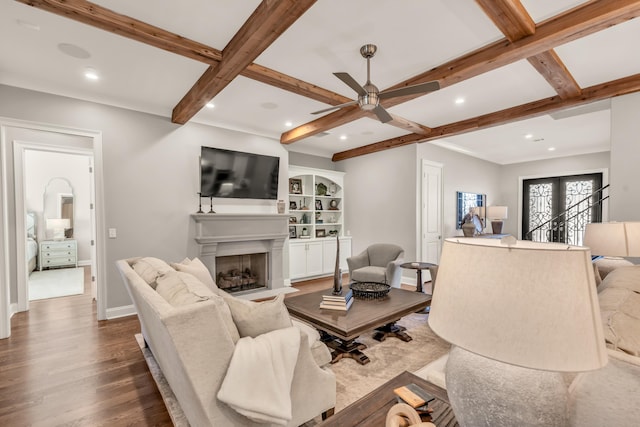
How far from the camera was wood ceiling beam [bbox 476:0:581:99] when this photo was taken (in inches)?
78.4

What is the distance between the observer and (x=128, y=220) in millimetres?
3939

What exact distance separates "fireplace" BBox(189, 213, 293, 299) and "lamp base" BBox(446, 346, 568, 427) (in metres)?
4.16

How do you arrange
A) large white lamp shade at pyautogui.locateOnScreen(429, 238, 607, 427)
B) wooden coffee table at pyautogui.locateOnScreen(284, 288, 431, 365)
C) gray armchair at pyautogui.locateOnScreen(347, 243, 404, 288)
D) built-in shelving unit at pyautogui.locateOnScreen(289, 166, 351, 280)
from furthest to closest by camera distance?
built-in shelving unit at pyautogui.locateOnScreen(289, 166, 351, 280) < gray armchair at pyautogui.locateOnScreen(347, 243, 404, 288) < wooden coffee table at pyautogui.locateOnScreen(284, 288, 431, 365) < large white lamp shade at pyautogui.locateOnScreen(429, 238, 607, 427)

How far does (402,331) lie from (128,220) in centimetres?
366

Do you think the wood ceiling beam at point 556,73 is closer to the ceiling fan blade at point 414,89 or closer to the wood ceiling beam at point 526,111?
the wood ceiling beam at point 526,111

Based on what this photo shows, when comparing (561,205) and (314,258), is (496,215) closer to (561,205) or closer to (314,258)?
(561,205)

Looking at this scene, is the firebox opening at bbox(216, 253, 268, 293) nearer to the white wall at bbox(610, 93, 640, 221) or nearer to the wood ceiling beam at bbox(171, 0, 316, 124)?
the wood ceiling beam at bbox(171, 0, 316, 124)

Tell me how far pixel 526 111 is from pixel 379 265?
291cm

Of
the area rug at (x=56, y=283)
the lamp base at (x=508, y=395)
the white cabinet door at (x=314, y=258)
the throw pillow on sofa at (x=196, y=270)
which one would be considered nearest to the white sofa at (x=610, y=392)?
the lamp base at (x=508, y=395)

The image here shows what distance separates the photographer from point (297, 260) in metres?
5.92

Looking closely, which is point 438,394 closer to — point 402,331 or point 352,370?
point 352,370

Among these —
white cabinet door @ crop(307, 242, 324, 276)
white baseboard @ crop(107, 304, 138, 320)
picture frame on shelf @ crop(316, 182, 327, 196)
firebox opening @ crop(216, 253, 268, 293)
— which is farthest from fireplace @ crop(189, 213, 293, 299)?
picture frame on shelf @ crop(316, 182, 327, 196)

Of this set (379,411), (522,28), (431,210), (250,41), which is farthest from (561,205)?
(379,411)

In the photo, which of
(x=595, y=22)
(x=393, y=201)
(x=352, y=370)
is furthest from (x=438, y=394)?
(x=393, y=201)
